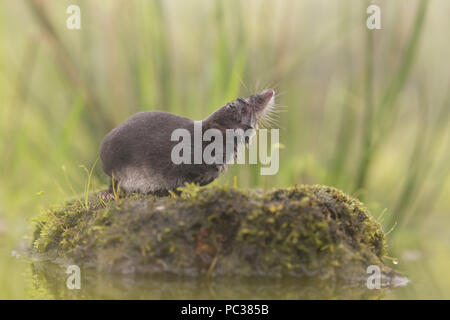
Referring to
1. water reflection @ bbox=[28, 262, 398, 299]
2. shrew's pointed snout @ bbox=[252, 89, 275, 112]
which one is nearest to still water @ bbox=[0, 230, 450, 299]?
water reflection @ bbox=[28, 262, 398, 299]

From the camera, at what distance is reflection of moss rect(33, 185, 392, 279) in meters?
2.98

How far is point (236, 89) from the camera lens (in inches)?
203

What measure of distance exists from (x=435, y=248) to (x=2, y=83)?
568 cm

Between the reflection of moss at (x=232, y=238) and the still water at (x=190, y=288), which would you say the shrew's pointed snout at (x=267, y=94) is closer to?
the reflection of moss at (x=232, y=238)

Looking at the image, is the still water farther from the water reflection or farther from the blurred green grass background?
the blurred green grass background

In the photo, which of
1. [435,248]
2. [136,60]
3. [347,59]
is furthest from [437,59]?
[136,60]

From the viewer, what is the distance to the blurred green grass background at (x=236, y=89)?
5598mm

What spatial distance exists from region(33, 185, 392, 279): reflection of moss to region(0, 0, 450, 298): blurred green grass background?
1987 millimetres

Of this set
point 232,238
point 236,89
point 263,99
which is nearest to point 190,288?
point 232,238

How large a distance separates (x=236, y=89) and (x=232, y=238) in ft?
Result: 7.95

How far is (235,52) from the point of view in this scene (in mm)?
6051

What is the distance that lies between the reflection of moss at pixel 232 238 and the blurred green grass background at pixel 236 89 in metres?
1.99

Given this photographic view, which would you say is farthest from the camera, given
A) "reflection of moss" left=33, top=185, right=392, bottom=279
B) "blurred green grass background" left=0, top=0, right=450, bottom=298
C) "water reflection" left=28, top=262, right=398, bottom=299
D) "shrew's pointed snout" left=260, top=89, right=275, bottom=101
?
"blurred green grass background" left=0, top=0, right=450, bottom=298

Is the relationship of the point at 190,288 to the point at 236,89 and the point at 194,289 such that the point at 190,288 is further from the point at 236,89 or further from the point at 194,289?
the point at 236,89
